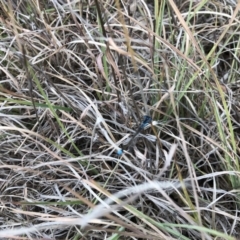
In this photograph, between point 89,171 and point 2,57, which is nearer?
point 89,171

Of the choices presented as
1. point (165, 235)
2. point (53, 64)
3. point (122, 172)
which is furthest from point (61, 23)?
point (165, 235)

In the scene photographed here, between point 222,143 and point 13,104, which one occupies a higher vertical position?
point 13,104

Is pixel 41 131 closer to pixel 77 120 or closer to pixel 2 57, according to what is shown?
pixel 77 120

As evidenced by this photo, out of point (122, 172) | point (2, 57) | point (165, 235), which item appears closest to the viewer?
point (165, 235)

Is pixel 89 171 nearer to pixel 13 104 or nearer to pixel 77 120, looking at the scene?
pixel 77 120

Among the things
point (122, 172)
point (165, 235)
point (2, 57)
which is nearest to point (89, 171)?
point (122, 172)

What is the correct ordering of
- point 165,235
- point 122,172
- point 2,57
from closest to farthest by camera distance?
1. point 165,235
2. point 122,172
3. point 2,57
